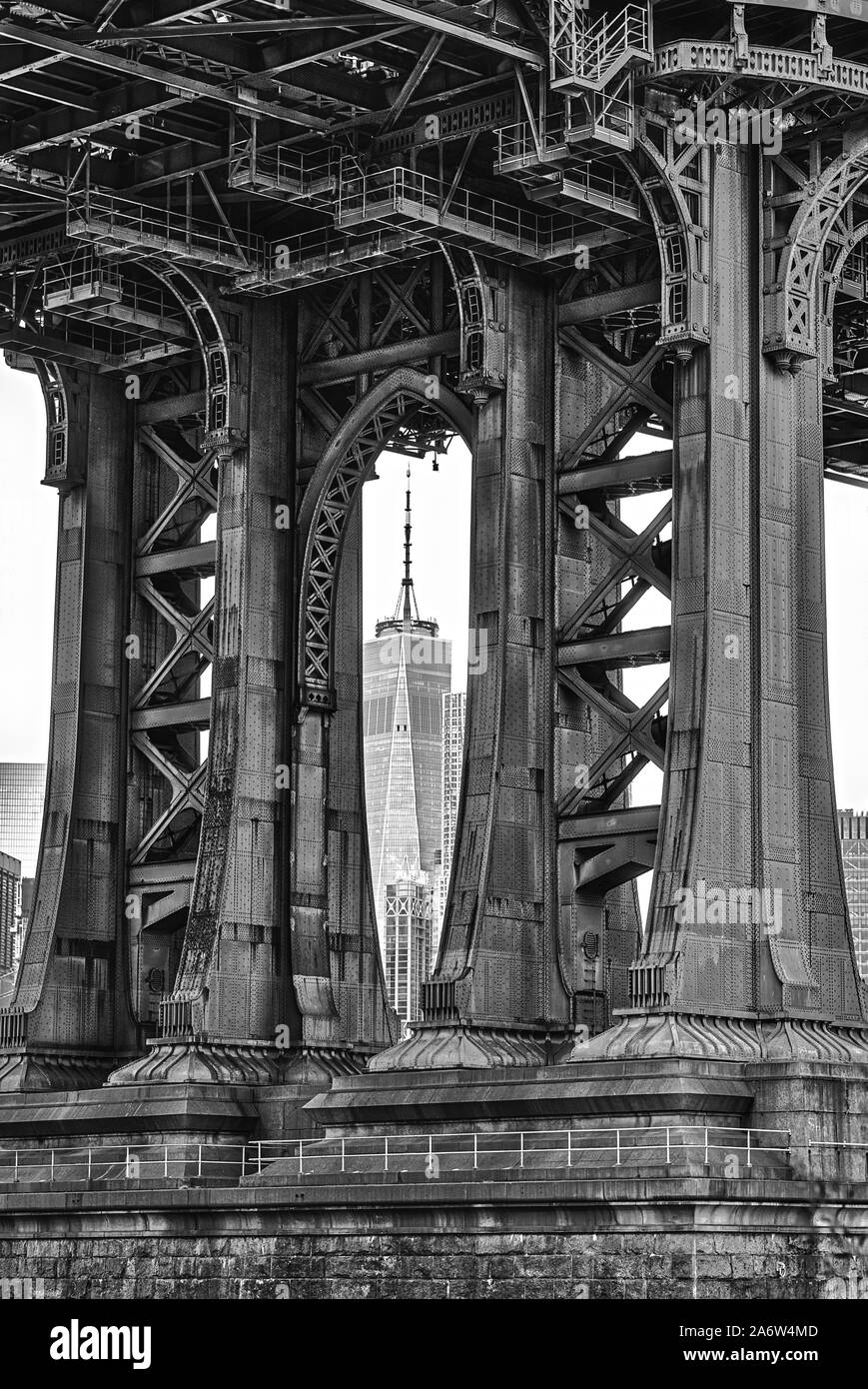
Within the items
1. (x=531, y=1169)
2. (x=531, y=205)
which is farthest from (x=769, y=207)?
(x=531, y=1169)

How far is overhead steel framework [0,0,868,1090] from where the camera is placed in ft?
208

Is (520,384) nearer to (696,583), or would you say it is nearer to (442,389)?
(442,389)

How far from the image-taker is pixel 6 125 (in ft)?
228

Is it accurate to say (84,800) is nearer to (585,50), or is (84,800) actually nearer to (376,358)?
(376,358)

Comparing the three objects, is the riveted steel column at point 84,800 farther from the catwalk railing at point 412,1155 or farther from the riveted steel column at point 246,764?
the riveted steel column at point 246,764

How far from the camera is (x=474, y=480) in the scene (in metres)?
69.1

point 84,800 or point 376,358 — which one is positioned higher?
point 376,358

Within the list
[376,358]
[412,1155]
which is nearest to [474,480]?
[376,358]

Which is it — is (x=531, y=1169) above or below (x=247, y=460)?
below

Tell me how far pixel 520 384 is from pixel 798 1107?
57.3 ft

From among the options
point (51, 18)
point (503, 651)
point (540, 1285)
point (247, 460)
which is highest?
point (51, 18)

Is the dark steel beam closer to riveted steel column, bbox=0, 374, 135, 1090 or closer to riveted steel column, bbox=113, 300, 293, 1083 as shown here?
riveted steel column, bbox=113, 300, 293, 1083

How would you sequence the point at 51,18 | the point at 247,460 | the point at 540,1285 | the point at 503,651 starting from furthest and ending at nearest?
the point at 247,460 → the point at 503,651 → the point at 51,18 → the point at 540,1285

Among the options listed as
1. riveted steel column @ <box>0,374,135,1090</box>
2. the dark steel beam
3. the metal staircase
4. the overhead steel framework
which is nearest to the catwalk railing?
the overhead steel framework
